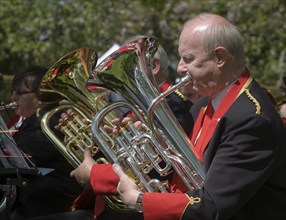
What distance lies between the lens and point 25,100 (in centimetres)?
486

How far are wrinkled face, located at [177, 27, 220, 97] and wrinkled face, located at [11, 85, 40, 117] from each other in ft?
6.69

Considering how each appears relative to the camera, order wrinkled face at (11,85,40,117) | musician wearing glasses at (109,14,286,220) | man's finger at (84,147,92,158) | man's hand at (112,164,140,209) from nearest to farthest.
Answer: musician wearing glasses at (109,14,286,220)
man's hand at (112,164,140,209)
man's finger at (84,147,92,158)
wrinkled face at (11,85,40,117)

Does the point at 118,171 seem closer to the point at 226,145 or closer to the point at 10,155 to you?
the point at 226,145

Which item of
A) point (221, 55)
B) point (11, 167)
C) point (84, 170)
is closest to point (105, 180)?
point (84, 170)

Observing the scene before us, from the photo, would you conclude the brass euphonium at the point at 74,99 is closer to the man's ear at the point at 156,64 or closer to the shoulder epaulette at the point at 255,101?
the man's ear at the point at 156,64

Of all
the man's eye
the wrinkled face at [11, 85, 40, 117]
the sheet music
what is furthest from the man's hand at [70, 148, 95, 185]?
the wrinkled face at [11, 85, 40, 117]

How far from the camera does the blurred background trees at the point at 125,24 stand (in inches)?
578

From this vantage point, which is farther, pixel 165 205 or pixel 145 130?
pixel 145 130

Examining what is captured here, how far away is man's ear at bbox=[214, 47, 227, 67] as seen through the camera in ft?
9.72

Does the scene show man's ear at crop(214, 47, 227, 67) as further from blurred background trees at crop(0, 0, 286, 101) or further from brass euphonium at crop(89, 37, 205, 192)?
blurred background trees at crop(0, 0, 286, 101)

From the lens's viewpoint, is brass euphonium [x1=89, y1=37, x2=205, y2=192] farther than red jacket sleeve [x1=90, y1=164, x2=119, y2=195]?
No

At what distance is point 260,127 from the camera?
2.78 metres

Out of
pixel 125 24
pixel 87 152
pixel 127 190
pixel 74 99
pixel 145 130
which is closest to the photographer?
pixel 127 190

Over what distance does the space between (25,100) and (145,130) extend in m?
1.84
